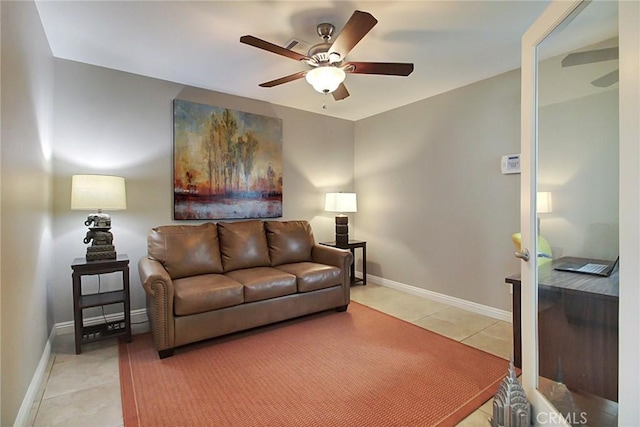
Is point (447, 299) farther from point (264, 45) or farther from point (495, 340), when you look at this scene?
point (264, 45)

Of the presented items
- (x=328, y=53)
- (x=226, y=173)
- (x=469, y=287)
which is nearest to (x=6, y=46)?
(x=328, y=53)

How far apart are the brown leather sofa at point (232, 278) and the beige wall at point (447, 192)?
1.12 m

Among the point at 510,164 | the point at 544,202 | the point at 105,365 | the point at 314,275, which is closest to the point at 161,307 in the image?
the point at 105,365

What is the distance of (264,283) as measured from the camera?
278 cm

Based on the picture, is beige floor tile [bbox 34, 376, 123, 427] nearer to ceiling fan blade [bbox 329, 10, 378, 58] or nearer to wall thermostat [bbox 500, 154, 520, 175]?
ceiling fan blade [bbox 329, 10, 378, 58]

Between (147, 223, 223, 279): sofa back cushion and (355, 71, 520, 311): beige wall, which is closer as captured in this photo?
(147, 223, 223, 279): sofa back cushion

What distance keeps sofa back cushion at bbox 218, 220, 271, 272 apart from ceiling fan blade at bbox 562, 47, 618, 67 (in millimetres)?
2863

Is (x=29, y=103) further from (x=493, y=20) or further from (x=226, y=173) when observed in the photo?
(x=493, y=20)

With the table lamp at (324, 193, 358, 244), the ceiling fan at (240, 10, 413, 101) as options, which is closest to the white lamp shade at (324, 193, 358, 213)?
the table lamp at (324, 193, 358, 244)

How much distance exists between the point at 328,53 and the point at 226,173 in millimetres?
1904

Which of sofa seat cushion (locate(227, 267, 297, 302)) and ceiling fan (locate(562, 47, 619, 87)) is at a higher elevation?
ceiling fan (locate(562, 47, 619, 87))

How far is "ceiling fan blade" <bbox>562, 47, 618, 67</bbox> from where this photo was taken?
4.04 ft

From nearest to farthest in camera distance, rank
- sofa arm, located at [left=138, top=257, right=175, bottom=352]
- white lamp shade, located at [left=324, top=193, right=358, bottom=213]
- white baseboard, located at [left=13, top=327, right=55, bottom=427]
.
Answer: white baseboard, located at [left=13, top=327, right=55, bottom=427] < sofa arm, located at [left=138, top=257, right=175, bottom=352] < white lamp shade, located at [left=324, top=193, right=358, bottom=213]
